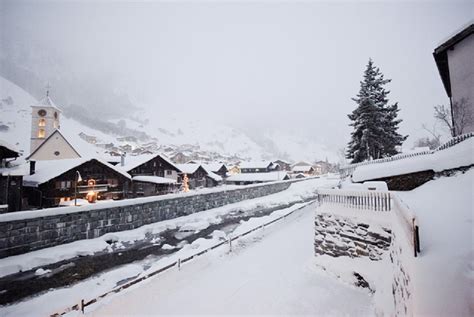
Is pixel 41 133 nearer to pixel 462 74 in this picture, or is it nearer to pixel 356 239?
pixel 356 239

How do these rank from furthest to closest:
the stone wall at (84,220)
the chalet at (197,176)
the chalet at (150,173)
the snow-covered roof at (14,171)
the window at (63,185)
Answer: the chalet at (197,176)
the chalet at (150,173)
the window at (63,185)
the snow-covered roof at (14,171)
the stone wall at (84,220)

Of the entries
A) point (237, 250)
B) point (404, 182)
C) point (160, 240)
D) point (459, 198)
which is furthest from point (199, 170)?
point (459, 198)

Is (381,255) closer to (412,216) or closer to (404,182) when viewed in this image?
(412,216)

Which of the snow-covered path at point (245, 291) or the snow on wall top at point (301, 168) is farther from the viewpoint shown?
the snow on wall top at point (301, 168)

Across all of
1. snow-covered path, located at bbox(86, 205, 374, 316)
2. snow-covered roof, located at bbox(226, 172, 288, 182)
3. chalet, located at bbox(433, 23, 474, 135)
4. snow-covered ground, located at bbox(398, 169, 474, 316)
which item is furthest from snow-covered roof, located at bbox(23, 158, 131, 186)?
snow-covered roof, located at bbox(226, 172, 288, 182)

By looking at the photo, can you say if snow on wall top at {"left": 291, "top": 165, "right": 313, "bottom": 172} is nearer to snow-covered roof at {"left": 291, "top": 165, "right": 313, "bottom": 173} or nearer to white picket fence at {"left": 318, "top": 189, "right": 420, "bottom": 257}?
snow-covered roof at {"left": 291, "top": 165, "right": 313, "bottom": 173}

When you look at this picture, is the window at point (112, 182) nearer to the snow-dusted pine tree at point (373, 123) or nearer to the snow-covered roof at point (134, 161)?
the snow-covered roof at point (134, 161)

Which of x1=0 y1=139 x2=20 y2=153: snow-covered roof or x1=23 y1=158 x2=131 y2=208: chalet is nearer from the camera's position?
x1=0 y1=139 x2=20 y2=153: snow-covered roof

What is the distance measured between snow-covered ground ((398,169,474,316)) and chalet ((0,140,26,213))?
94.8 ft

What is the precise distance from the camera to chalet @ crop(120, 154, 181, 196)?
31141mm

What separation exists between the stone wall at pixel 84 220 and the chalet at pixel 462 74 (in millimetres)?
25315

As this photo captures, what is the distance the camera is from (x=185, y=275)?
9.95 m

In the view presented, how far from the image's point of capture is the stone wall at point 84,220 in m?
12.5

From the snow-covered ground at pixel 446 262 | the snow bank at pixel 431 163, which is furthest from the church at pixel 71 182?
the snow bank at pixel 431 163
